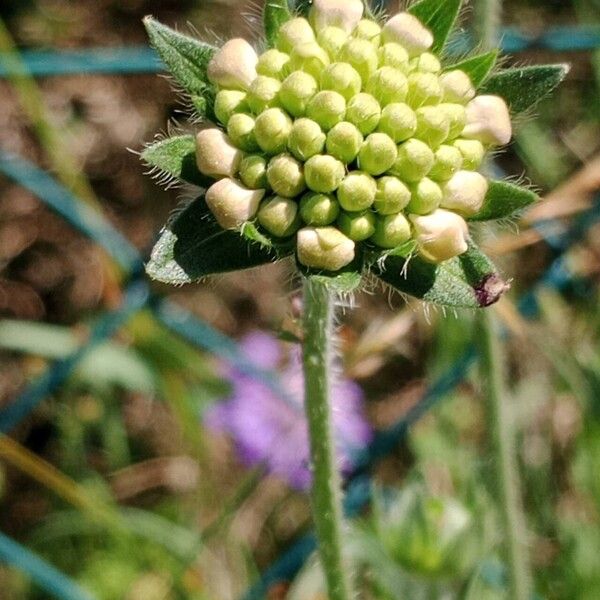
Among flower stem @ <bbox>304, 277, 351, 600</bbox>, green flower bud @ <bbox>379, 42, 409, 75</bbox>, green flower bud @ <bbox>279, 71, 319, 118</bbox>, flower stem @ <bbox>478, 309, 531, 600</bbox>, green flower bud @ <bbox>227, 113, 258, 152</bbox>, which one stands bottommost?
flower stem @ <bbox>478, 309, 531, 600</bbox>

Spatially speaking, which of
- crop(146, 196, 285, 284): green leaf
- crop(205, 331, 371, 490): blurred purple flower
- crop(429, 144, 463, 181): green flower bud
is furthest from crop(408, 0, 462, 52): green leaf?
crop(205, 331, 371, 490): blurred purple flower

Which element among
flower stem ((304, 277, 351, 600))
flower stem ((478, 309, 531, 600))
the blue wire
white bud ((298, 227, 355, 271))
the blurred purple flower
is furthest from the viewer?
the blurred purple flower

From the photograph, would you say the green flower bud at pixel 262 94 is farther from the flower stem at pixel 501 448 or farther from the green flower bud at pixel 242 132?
the flower stem at pixel 501 448

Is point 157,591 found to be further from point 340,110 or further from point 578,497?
point 340,110

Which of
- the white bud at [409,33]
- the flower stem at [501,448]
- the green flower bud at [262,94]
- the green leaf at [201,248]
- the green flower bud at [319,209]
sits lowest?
the flower stem at [501,448]

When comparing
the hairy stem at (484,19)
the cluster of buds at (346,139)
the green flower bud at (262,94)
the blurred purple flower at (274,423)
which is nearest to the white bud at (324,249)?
the cluster of buds at (346,139)

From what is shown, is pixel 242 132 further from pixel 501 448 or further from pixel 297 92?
pixel 501 448

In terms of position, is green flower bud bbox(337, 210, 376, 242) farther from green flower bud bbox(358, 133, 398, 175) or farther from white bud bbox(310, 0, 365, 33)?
white bud bbox(310, 0, 365, 33)

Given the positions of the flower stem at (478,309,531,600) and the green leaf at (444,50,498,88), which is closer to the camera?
the green leaf at (444,50,498,88)
